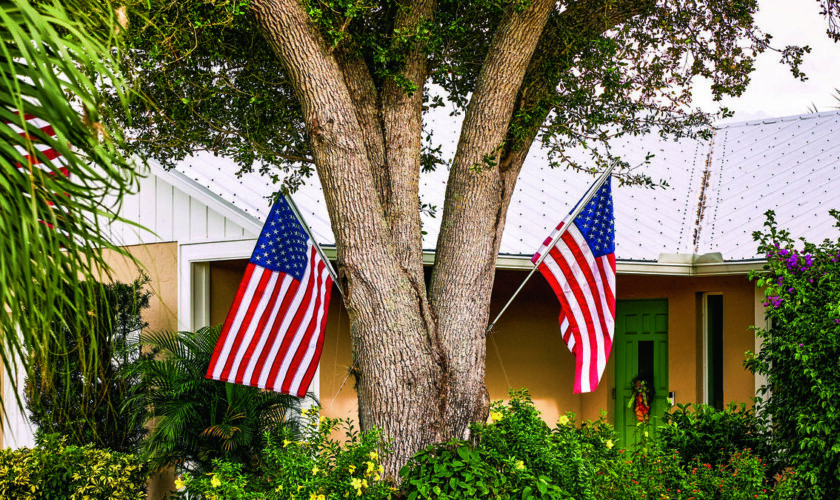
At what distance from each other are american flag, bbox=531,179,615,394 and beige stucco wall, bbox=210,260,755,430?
2419 millimetres

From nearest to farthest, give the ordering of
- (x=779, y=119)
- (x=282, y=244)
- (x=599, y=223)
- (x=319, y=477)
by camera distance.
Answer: (x=319, y=477) < (x=282, y=244) < (x=599, y=223) < (x=779, y=119)

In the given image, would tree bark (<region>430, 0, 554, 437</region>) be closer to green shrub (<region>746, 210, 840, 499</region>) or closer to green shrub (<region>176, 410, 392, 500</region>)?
green shrub (<region>176, 410, 392, 500</region>)

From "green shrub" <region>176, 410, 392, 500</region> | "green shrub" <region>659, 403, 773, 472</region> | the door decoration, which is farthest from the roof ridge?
"green shrub" <region>176, 410, 392, 500</region>

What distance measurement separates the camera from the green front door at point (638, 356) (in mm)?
9945

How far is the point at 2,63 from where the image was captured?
1.90m

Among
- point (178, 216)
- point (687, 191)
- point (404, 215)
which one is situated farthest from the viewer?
point (687, 191)

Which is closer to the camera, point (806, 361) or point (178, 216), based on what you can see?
point (806, 361)

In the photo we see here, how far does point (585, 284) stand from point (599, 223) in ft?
1.65

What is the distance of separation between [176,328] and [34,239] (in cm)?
645

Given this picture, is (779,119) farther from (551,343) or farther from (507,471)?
(507,471)

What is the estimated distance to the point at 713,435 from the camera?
7211 mm

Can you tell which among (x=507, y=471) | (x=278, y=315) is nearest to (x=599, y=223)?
(x=507, y=471)

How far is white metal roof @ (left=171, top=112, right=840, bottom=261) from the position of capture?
8.57m

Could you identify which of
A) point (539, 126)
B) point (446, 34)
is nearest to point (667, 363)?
point (539, 126)
